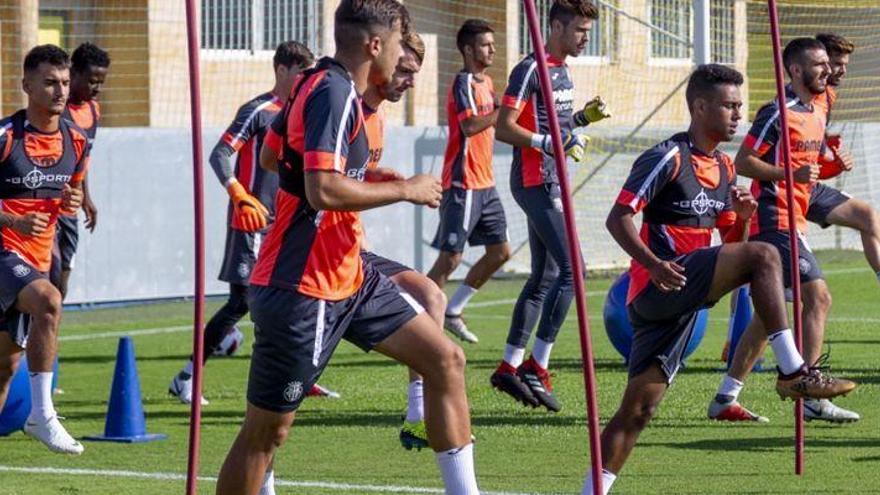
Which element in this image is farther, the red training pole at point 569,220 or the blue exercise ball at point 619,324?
the blue exercise ball at point 619,324

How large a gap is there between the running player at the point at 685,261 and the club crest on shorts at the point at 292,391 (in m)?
1.32

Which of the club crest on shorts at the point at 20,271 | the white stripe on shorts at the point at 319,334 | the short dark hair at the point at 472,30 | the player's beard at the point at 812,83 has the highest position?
the short dark hair at the point at 472,30

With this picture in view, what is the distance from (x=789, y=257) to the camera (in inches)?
426

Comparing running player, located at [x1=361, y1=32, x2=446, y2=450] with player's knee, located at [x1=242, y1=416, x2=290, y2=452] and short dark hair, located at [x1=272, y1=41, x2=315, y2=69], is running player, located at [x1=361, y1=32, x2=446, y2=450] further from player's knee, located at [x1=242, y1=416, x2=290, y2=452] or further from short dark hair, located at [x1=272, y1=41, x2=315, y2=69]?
short dark hair, located at [x1=272, y1=41, x2=315, y2=69]

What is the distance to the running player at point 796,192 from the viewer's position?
35.2 feet

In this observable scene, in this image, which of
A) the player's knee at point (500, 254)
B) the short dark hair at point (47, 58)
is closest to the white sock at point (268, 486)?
the short dark hair at point (47, 58)

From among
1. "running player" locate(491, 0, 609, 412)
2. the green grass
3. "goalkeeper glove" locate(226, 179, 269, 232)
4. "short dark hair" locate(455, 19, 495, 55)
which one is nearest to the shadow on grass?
the green grass

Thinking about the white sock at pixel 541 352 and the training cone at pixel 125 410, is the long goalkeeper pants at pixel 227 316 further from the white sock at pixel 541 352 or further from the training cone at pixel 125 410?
the white sock at pixel 541 352

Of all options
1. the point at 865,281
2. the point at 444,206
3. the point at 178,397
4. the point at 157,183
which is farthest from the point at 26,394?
the point at 865,281

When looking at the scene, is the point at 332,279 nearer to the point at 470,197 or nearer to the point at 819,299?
the point at 819,299

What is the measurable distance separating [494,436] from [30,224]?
2802mm

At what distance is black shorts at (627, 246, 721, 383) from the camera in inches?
312

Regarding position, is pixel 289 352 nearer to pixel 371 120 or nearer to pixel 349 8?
pixel 349 8

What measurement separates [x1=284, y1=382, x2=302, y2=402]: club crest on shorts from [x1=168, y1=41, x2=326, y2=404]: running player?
3975 millimetres
